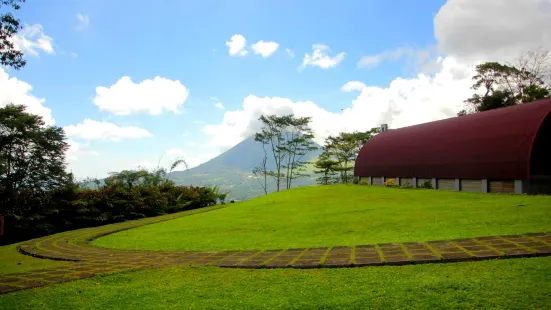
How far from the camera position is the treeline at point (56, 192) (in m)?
11.4

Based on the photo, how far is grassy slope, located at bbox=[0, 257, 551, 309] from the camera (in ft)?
9.87

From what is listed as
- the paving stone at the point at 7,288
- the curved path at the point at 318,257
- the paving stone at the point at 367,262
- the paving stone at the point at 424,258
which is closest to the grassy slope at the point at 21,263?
the curved path at the point at 318,257

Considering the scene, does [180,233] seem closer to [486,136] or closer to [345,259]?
[345,259]

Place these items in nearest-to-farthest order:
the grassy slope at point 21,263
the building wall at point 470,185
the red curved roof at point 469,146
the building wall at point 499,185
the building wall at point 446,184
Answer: the grassy slope at point 21,263 → the building wall at point 499,185 → the red curved roof at point 469,146 → the building wall at point 470,185 → the building wall at point 446,184

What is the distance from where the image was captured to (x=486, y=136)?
754 inches

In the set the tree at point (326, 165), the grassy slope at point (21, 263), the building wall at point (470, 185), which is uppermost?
the tree at point (326, 165)

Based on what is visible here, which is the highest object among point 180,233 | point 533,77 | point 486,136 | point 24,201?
point 533,77

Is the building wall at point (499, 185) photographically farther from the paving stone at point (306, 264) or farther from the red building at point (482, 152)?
the paving stone at point (306, 264)

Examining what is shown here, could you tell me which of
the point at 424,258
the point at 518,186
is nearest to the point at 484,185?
the point at 518,186

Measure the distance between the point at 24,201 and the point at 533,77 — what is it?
43.7 meters

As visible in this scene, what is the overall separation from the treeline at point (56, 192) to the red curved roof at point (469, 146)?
544 inches

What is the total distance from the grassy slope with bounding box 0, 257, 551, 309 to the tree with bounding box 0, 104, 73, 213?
22091 millimetres

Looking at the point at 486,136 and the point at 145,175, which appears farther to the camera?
the point at 145,175

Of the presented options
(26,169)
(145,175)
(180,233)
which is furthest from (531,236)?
(26,169)
